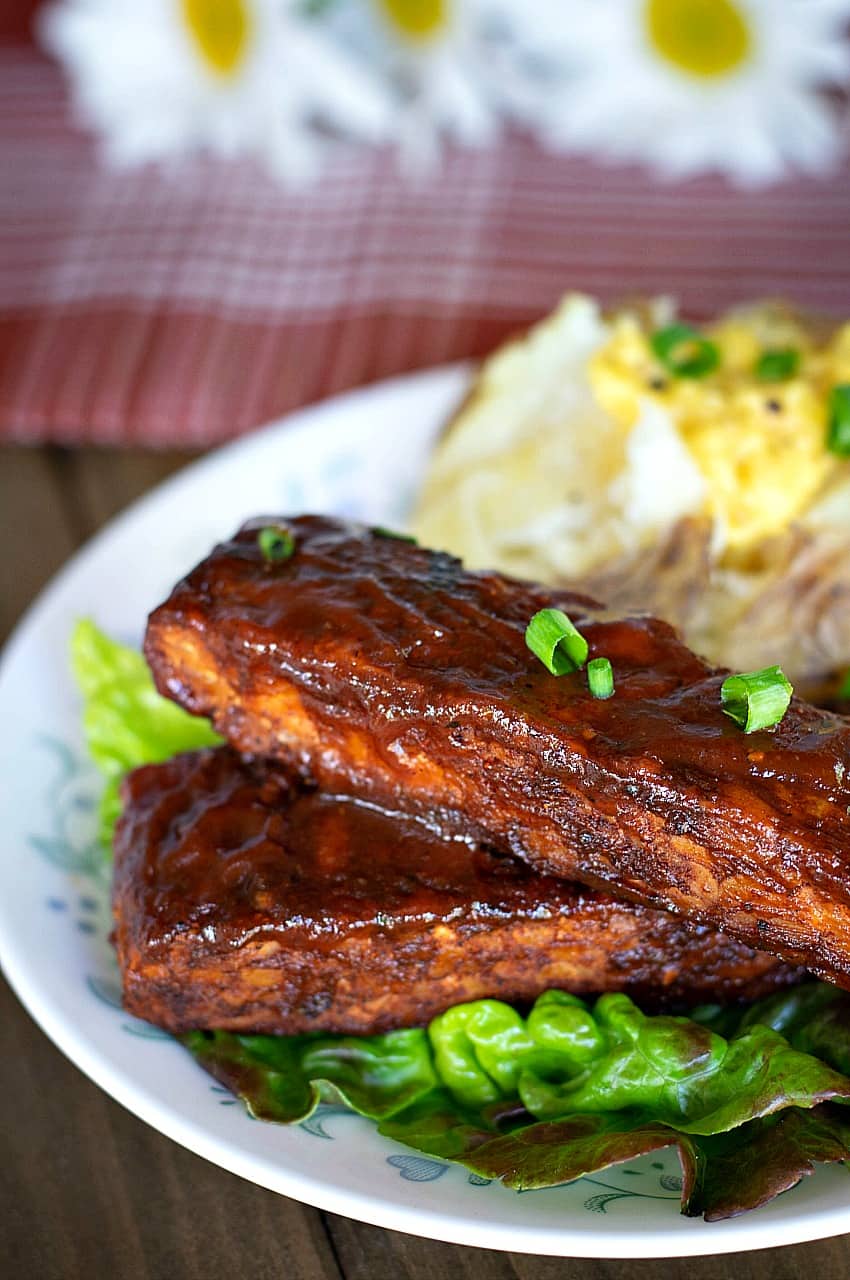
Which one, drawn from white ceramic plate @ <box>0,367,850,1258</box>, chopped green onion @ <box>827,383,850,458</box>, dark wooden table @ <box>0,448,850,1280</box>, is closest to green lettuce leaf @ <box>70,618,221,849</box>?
white ceramic plate @ <box>0,367,850,1258</box>

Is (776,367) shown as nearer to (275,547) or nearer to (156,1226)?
(275,547)

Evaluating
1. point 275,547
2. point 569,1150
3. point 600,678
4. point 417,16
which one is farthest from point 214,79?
point 569,1150

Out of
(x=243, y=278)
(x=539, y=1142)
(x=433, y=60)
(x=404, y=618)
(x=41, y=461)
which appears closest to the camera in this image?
(x=539, y=1142)

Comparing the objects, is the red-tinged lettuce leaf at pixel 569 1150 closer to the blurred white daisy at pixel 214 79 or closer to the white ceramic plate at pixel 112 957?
the white ceramic plate at pixel 112 957

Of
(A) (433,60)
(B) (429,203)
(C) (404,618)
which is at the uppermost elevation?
(C) (404,618)

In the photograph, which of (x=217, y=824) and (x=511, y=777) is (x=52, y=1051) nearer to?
(x=217, y=824)

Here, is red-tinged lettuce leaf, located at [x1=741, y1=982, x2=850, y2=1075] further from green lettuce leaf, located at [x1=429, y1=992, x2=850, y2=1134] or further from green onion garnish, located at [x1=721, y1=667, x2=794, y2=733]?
green onion garnish, located at [x1=721, y1=667, x2=794, y2=733]

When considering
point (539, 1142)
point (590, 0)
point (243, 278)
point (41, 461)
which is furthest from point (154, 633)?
point (590, 0)
